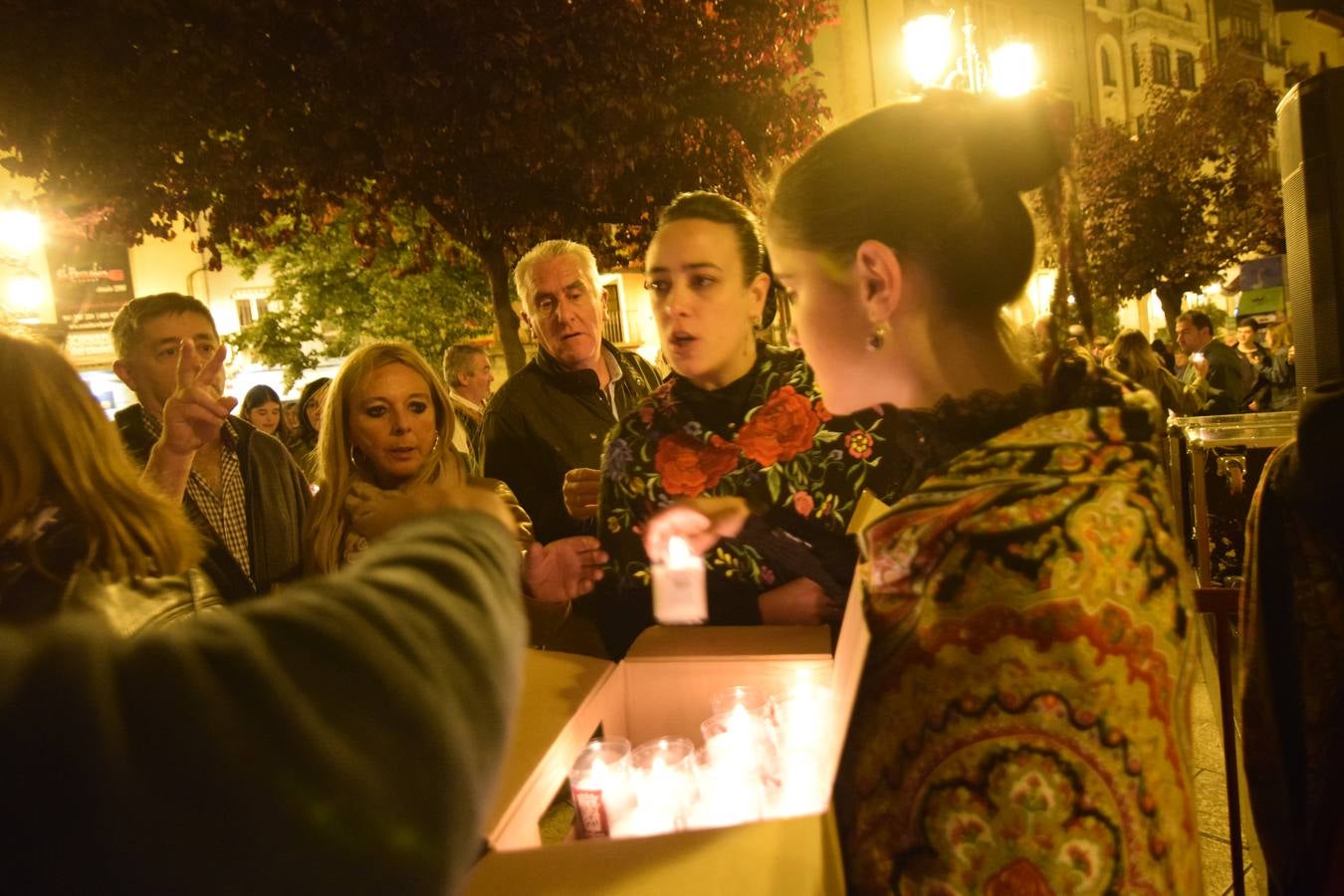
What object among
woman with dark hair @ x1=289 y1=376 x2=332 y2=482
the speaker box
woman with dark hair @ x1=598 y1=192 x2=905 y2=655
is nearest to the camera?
woman with dark hair @ x1=598 y1=192 x2=905 y2=655

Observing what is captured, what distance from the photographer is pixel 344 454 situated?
2.62 metres

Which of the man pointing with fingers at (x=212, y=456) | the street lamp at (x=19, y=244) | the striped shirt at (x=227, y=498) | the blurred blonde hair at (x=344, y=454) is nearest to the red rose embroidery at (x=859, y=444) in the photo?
the blurred blonde hair at (x=344, y=454)

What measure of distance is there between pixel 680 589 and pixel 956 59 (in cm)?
689

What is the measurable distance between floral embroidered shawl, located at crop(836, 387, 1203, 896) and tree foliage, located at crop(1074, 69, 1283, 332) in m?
19.9

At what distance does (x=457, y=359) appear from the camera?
6422 millimetres

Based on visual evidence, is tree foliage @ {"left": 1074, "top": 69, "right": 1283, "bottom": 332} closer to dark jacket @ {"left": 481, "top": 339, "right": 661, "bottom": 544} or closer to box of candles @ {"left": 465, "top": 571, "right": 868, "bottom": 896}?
dark jacket @ {"left": 481, "top": 339, "right": 661, "bottom": 544}

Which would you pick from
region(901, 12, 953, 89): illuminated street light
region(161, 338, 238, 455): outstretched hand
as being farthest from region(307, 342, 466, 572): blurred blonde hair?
region(901, 12, 953, 89): illuminated street light

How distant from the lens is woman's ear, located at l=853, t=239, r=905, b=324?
120 cm

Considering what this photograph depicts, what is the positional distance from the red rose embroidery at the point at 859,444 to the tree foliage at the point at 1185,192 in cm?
1889

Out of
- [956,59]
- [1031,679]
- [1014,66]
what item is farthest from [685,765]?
[956,59]

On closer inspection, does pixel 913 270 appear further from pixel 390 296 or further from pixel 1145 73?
pixel 1145 73

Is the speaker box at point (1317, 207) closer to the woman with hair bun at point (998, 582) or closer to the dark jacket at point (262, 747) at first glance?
the woman with hair bun at point (998, 582)

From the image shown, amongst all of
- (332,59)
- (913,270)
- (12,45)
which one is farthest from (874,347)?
(12,45)

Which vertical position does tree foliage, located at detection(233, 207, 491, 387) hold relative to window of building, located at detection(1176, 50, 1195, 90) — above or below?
below
